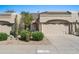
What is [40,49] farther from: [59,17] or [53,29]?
[59,17]

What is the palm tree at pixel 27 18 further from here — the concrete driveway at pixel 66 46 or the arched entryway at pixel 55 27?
the concrete driveway at pixel 66 46

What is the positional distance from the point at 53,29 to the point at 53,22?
1.21m

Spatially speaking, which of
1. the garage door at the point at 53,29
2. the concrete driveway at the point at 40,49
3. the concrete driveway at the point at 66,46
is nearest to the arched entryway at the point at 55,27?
the garage door at the point at 53,29

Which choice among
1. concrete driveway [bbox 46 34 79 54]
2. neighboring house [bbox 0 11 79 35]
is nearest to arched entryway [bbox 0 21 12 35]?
neighboring house [bbox 0 11 79 35]

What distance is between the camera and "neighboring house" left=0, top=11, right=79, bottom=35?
2659cm

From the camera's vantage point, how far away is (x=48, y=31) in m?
26.5

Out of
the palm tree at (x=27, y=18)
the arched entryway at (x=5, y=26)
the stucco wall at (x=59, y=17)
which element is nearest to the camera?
the palm tree at (x=27, y=18)

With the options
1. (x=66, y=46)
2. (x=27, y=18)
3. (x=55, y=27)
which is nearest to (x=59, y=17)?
(x=55, y=27)

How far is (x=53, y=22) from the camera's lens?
88.3ft

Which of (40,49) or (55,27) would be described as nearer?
(40,49)

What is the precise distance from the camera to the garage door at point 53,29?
26.4 metres
